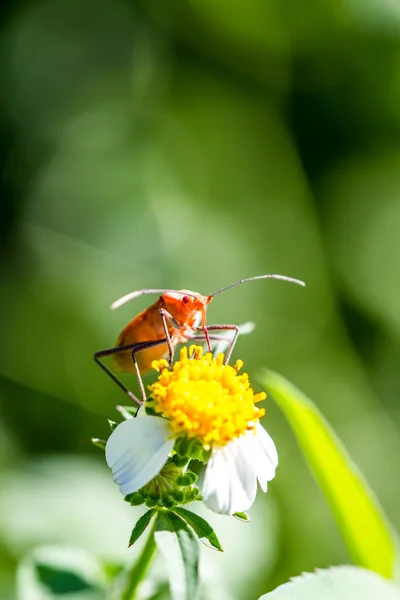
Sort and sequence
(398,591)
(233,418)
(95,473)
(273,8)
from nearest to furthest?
(233,418) → (398,591) → (95,473) → (273,8)

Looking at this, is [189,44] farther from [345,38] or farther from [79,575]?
[79,575]

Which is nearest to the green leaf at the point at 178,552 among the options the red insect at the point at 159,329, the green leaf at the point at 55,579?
the red insect at the point at 159,329

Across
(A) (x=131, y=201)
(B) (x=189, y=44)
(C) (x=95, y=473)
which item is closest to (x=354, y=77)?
(B) (x=189, y=44)

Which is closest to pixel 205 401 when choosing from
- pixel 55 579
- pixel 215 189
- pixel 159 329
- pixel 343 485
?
pixel 159 329

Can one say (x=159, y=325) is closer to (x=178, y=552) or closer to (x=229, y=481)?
(x=229, y=481)

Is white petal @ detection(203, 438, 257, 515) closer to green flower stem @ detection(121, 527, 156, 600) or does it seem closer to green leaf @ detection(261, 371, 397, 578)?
green flower stem @ detection(121, 527, 156, 600)

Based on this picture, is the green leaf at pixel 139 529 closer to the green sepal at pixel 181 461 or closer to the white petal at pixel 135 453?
the white petal at pixel 135 453

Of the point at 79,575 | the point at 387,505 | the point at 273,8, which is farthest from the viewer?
the point at 273,8

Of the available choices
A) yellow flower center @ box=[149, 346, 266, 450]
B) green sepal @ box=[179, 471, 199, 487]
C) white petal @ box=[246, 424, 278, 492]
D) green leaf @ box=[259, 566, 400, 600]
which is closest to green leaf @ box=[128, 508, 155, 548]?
green sepal @ box=[179, 471, 199, 487]
